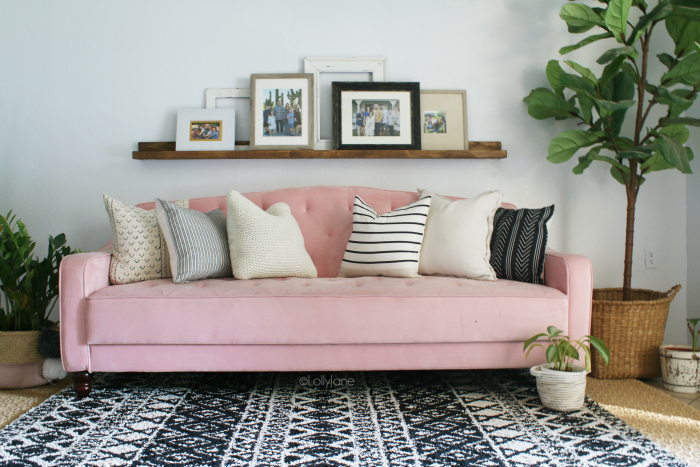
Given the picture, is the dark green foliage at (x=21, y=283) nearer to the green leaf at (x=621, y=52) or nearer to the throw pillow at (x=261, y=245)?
the throw pillow at (x=261, y=245)

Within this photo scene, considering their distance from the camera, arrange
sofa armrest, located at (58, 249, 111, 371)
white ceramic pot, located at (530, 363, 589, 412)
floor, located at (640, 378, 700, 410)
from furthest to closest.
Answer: floor, located at (640, 378, 700, 410) → sofa armrest, located at (58, 249, 111, 371) → white ceramic pot, located at (530, 363, 589, 412)

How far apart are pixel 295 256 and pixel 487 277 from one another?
0.86 metres

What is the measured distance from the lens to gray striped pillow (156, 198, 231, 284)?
211 centimetres

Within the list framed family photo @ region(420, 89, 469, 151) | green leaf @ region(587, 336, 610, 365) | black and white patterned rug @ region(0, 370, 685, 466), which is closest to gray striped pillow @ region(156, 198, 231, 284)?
black and white patterned rug @ region(0, 370, 685, 466)

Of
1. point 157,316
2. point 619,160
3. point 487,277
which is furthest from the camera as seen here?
point 619,160

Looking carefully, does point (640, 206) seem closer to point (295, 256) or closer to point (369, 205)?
point (369, 205)

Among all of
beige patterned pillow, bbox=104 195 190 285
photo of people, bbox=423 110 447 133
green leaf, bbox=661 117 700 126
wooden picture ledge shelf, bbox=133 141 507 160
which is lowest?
beige patterned pillow, bbox=104 195 190 285

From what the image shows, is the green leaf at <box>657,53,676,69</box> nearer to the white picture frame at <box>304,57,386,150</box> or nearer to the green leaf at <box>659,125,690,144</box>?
the green leaf at <box>659,125,690,144</box>

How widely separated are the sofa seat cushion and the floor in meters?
0.66

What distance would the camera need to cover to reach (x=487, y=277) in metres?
2.23

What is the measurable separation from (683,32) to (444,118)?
1211 mm

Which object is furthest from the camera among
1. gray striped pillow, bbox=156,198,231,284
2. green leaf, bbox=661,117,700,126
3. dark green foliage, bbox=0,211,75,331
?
green leaf, bbox=661,117,700,126

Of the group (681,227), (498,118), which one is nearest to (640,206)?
(681,227)

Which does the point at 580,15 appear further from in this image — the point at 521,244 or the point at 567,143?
the point at 521,244
